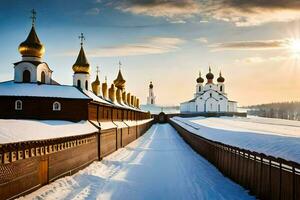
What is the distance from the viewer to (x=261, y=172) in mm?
12641

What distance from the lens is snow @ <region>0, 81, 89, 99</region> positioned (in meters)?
27.6

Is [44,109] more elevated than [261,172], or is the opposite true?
[44,109]

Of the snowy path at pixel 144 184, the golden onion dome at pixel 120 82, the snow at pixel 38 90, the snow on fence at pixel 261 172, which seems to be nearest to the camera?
the snow on fence at pixel 261 172

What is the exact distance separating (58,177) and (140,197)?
4473 millimetres

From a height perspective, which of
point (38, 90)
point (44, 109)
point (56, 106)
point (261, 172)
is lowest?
point (261, 172)

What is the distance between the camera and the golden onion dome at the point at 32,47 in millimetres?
31484

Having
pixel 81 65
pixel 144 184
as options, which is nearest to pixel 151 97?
pixel 81 65

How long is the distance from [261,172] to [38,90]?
65.4 ft

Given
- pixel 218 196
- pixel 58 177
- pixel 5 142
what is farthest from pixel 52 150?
pixel 218 196

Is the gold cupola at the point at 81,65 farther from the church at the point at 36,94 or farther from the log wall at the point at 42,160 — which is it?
the log wall at the point at 42,160

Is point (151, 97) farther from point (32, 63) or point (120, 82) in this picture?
point (32, 63)

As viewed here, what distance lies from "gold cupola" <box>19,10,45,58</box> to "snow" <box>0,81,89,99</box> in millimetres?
3018

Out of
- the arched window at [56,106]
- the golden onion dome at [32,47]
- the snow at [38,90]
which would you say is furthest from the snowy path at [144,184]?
the golden onion dome at [32,47]

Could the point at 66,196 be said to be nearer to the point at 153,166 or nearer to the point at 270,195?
the point at 270,195
